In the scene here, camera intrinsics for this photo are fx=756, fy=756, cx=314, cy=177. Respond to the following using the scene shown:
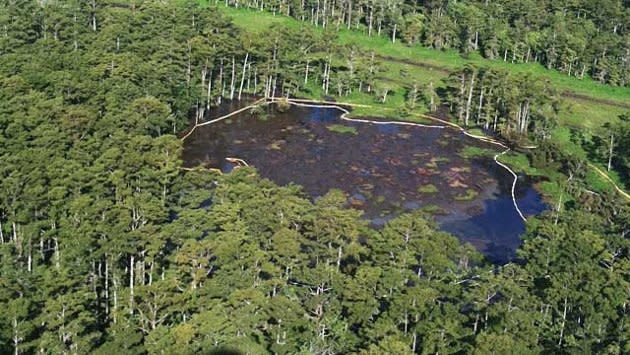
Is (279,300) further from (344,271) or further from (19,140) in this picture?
(19,140)

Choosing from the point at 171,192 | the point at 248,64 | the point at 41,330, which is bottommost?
the point at 41,330

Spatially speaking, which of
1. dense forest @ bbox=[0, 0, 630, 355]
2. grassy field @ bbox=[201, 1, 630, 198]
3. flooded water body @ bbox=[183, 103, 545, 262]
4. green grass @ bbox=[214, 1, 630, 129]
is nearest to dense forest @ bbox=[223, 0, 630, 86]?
green grass @ bbox=[214, 1, 630, 129]

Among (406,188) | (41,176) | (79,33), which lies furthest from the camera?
(79,33)

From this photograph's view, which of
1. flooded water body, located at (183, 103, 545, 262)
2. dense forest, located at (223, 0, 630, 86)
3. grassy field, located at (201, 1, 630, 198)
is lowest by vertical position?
flooded water body, located at (183, 103, 545, 262)

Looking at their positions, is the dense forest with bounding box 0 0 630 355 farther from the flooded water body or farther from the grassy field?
the grassy field

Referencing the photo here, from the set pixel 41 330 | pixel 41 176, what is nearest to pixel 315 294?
pixel 41 330

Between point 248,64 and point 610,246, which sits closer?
point 610,246

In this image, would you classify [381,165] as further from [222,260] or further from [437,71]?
[222,260]
